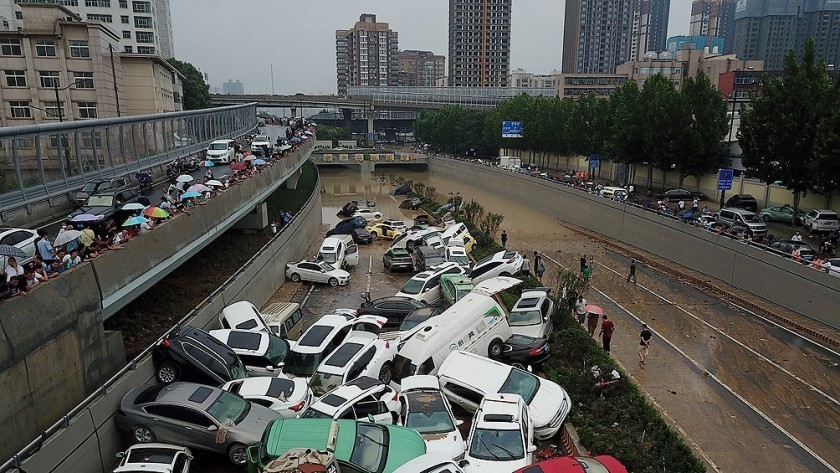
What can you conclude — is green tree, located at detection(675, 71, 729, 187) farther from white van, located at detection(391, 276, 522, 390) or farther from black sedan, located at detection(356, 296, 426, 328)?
white van, located at detection(391, 276, 522, 390)

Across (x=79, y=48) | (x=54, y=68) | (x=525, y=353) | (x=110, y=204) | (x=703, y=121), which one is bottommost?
(x=525, y=353)

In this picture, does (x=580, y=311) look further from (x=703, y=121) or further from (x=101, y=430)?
(x=703, y=121)

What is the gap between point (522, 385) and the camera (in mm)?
12289

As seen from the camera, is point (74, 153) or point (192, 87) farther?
point (192, 87)

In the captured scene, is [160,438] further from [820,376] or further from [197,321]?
[820,376]

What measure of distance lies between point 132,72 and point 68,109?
844 cm

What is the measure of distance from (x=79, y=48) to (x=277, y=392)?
41389mm

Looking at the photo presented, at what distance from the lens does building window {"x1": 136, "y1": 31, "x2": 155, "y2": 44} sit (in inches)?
2800

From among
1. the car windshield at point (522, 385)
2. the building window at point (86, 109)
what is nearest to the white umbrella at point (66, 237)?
the car windshield at point (522, 385)

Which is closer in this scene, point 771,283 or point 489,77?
point 771,283

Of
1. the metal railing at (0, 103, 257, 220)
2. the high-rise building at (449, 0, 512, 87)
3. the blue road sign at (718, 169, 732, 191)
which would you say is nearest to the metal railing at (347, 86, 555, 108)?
the high-rise building at (449, 0, 512, 87)

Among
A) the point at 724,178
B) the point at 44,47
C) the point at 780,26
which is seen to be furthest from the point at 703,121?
the point at 780,26

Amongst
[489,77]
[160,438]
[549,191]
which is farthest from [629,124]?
[489,77]

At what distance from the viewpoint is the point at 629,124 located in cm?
4078
